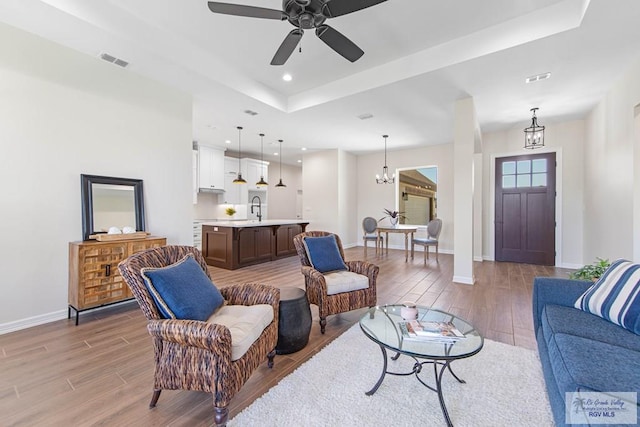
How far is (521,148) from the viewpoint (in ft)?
18.7

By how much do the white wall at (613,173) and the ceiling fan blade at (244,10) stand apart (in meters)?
3.92

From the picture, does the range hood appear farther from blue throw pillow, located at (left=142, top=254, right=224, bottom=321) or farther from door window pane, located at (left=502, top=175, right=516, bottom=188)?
door window pane, located at (left=502, top=175, right=516, bottom=188)

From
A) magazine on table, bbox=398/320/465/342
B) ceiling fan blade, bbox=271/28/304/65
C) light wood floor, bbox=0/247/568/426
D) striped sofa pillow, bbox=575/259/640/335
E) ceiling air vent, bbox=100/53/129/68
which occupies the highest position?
ceiling air vent, bbox=100/53/129/68

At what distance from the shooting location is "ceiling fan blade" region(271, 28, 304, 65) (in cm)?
223

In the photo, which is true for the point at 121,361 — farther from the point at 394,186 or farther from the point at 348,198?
the point at 394,186

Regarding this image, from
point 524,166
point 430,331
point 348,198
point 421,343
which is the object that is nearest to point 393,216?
point 348,198

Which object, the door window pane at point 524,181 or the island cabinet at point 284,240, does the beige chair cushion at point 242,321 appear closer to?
the island cabinet at point 284,240

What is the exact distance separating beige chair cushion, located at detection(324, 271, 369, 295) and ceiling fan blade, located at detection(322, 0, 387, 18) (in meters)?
2.25

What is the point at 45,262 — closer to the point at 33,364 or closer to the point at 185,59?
the point at 33,364

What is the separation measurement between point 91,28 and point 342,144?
534 centimetres

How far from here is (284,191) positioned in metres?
10.2

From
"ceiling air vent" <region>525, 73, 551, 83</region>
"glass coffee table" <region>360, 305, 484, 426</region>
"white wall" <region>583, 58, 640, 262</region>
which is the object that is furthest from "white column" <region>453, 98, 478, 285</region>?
"glass coffee table" <region>360, 305, 484, 426</region>

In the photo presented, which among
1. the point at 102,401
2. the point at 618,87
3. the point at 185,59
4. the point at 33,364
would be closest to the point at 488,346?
the point at 102,401

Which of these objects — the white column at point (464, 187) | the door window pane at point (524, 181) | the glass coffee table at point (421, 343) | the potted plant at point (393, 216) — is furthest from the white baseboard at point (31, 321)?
the door window pane at point (524, 181)
